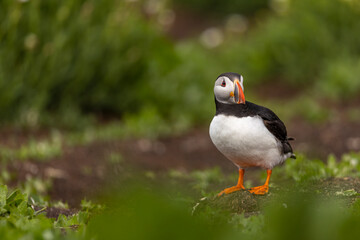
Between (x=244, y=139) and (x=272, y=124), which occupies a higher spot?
(x=272, y=124)

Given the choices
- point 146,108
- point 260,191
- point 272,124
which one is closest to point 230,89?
point 272,124

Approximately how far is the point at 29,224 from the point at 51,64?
15.1 feet

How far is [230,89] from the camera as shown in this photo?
9.12 feet

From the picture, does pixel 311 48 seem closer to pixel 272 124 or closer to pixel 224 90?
pixel 272 124

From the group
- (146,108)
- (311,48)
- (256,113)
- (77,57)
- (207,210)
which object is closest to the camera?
(207,210)

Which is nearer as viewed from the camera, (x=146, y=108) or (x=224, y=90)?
(x=224, y=90)

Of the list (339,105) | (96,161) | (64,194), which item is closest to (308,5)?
(339,105)

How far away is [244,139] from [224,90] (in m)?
0.26

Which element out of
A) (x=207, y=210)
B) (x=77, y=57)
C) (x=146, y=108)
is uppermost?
(x=77, y=57)

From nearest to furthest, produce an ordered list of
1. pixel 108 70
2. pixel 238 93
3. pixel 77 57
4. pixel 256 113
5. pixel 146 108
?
pixel 238 93, pixel 256 113, pixel 77 57, pixel 146 108, pixel 108 70

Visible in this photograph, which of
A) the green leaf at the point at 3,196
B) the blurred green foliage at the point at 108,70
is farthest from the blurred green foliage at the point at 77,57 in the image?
the green leaf at the point at 3,196

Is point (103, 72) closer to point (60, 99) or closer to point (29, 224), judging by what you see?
point (60, 99)

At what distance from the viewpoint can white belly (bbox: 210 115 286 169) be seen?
9.23 ft

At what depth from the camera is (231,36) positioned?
1441 centimetres
